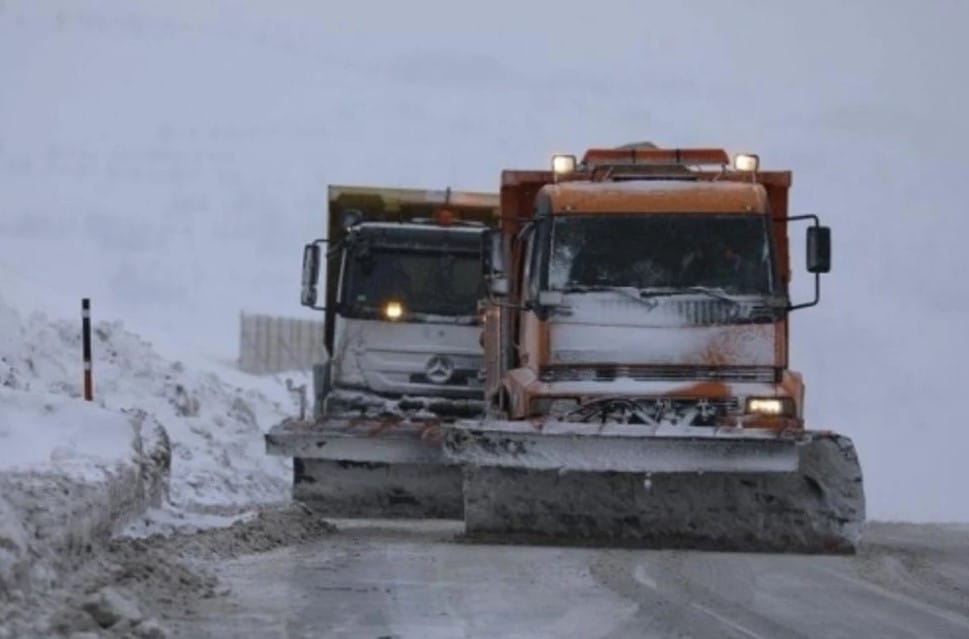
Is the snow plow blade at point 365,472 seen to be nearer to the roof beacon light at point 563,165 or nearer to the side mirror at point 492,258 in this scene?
the side mirror at point 492,258

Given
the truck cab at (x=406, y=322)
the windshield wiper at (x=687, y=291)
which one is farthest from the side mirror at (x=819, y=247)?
the truck cab at (x=406, y=322)

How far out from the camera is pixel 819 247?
14898 millimetres

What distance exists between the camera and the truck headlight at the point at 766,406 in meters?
14.2

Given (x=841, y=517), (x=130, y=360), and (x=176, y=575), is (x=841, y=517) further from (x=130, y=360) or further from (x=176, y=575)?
(x=130, y=360)

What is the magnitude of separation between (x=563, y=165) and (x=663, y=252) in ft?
5.21

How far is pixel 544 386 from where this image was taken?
14344 mm

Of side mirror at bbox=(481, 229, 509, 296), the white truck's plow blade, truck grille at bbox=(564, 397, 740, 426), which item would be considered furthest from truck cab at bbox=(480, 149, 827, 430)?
the white truck's plow blade

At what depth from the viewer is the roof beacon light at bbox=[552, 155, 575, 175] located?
1584 cm

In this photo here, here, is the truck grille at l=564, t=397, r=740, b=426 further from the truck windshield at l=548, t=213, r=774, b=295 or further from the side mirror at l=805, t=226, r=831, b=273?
the side mirror at l=805, t=226, r=831, b=273

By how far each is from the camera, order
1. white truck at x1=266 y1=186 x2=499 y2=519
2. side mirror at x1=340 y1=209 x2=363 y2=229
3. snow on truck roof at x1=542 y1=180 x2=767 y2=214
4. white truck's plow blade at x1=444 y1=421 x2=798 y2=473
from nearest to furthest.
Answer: white truck's plow blade at x1=444 y1=421 x2=798 y2=473
snow on truck roof at x1=542 y1=180 x2=767 y2=214
white truck at x1=266 y1=186 x2=499 y2=519
side mirror at x1=340 y1=209 x2=363 y2=229

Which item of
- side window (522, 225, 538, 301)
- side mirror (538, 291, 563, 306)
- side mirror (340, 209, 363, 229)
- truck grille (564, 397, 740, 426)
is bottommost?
truck grille (564, 397, 740, 426)

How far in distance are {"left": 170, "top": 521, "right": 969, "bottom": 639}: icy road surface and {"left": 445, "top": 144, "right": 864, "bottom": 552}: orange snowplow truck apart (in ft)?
1.81

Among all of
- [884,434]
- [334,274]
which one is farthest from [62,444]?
[884,434]

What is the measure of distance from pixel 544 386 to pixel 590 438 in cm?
107
